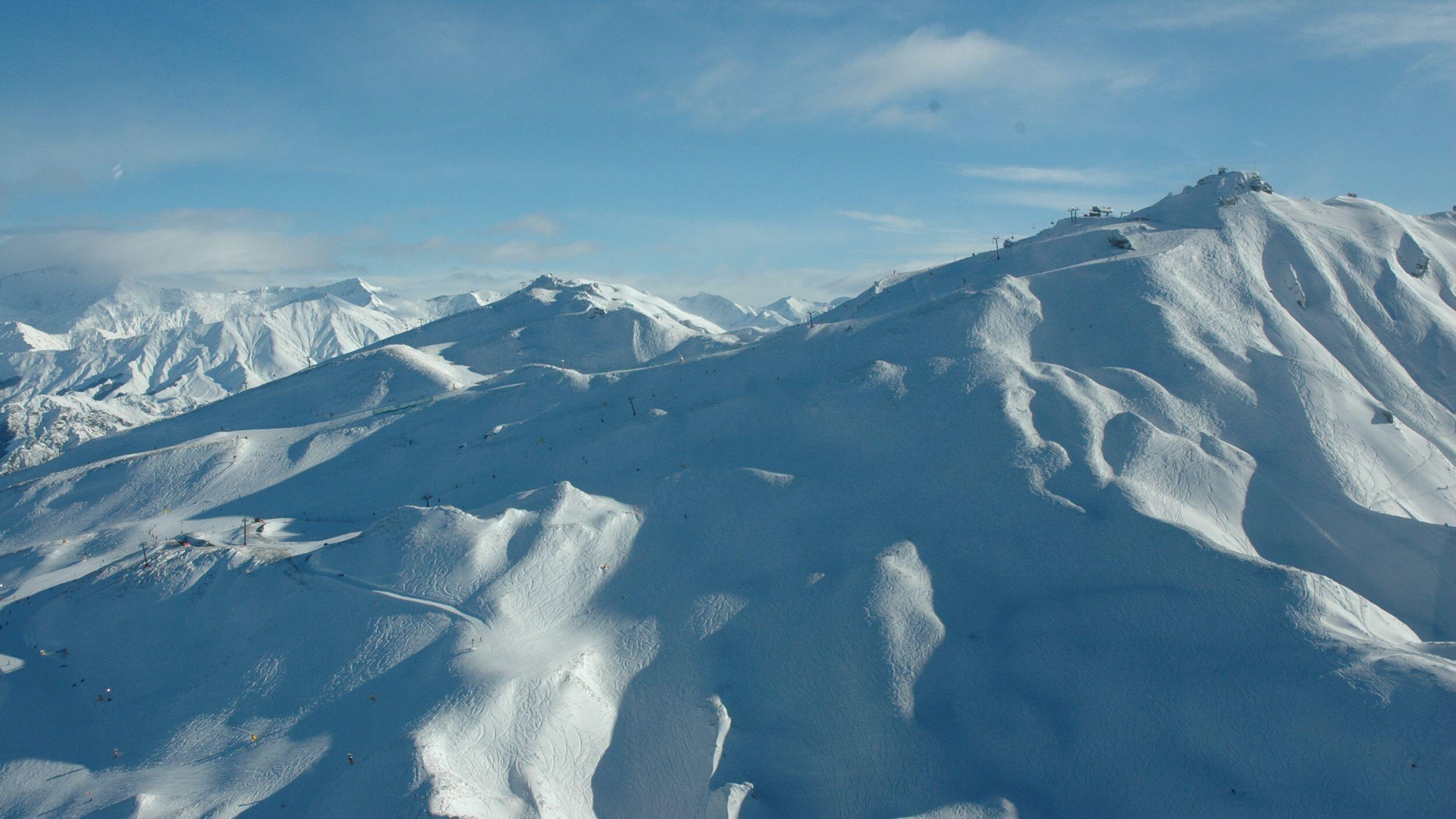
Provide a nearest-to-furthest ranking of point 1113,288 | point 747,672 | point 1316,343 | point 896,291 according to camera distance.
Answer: point 747,672 < point 1316,343 < point 1113,288 < point 896,291

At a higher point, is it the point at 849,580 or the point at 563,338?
the point at 563,338

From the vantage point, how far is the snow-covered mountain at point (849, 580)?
27.0 meters

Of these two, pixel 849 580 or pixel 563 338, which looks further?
pixel 563 338

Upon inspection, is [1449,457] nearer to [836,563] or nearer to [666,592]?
[836,563]

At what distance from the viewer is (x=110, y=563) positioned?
4059 centimetres

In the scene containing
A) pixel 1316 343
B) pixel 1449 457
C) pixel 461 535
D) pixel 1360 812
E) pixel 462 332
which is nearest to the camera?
pixel 1360 812

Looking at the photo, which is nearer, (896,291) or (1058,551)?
(1058,551)

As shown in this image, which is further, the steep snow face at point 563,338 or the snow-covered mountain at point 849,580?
the steep snow face at point 563,338

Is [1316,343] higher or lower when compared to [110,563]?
higher

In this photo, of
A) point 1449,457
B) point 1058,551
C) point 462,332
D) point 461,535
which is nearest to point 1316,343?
point 1449,457

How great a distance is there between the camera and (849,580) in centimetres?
3438

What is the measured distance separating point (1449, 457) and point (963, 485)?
28.3 metres

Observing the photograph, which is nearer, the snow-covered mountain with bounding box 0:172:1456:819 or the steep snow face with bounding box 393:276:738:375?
the snow-covered mountain with bounding box 0:172:1456:819

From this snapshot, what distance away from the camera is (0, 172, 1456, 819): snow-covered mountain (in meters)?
27.0
